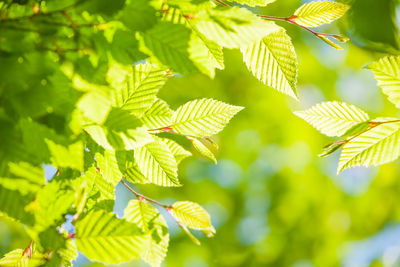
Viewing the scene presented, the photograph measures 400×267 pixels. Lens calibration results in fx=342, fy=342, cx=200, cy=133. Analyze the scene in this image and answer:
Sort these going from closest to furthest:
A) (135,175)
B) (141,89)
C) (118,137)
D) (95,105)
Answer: (95,105) < (118,137) < (141,89) < (135,175)

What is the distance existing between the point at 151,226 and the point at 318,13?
22.3 inches

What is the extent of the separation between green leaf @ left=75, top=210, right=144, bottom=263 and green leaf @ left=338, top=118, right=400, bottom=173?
1.44 ft

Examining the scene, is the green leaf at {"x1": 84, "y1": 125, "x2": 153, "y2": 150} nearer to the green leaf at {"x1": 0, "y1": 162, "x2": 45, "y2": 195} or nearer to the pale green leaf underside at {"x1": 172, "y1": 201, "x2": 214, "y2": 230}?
the green leaf at {"x1": 0, "y1": 162, "x2": 45, "y2": 195}

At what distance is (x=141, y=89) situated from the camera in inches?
25.6

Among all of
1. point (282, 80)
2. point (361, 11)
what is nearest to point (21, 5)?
point (282, 80)

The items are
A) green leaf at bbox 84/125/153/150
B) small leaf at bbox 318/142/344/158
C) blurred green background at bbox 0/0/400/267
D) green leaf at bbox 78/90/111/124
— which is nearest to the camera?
green leaf at bbox 78/90/111/124

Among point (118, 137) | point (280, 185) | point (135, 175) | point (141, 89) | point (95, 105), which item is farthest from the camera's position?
point (280, 185)

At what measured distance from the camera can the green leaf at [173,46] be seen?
20.5 inches

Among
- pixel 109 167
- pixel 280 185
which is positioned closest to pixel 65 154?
pixel 109 167

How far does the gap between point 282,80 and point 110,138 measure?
0.35 metres

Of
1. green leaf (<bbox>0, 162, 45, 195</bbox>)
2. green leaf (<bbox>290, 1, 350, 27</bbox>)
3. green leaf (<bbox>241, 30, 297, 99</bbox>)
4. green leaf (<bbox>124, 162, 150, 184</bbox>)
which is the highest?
green leaf (<bbox>290, 1, 350, 27</bbox>)

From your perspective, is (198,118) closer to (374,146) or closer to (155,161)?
(155,161)

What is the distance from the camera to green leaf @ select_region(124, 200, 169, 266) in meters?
0.74

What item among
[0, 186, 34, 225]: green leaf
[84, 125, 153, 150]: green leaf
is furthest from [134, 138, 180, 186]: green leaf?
[0, 186, 34, 225]: green leaf
